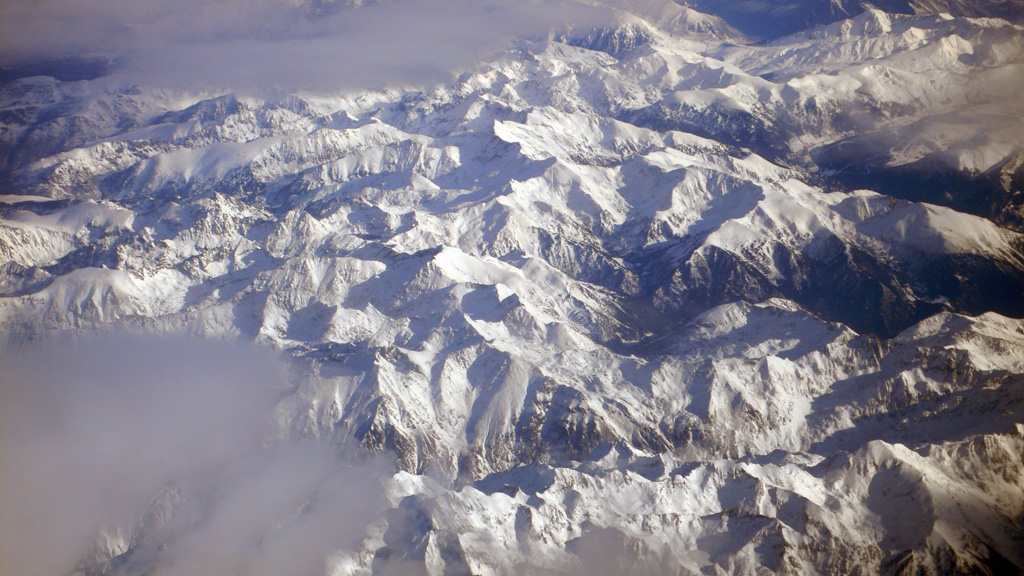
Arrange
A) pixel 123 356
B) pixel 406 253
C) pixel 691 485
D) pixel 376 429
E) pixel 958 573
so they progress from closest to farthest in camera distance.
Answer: pixel 958 573 → pixel 691 485 → pixel 376 429 → pixel 123 356 → pixel 406 253

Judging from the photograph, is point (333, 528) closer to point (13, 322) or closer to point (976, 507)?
point (976, 507)

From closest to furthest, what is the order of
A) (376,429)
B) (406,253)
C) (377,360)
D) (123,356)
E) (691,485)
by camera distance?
(691,485) → (376,429) → (377,360) → (123,356) → (406,253)

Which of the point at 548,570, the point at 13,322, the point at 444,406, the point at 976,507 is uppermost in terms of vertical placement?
the point at 976,507

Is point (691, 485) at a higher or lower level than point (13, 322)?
higher

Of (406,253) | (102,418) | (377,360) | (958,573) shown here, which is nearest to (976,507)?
(958,573)

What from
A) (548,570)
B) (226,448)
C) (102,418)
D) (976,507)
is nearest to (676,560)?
(548,570)

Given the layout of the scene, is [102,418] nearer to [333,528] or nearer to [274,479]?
[274,479]

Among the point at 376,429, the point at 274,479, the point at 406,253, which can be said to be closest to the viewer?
the point at 274,479

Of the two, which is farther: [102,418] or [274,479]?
[102,418]

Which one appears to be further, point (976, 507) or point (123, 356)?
point (123, 356)
